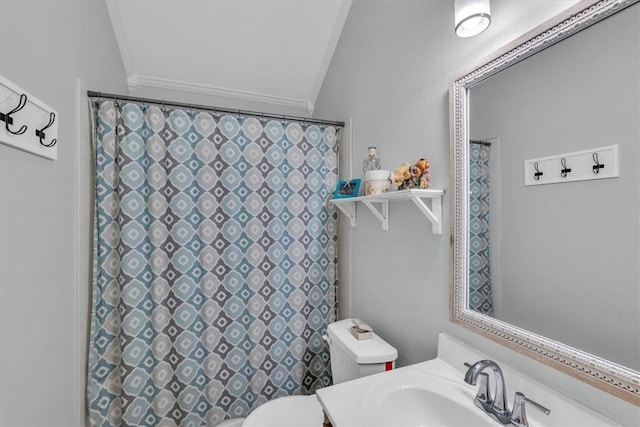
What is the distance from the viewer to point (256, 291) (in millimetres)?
1771

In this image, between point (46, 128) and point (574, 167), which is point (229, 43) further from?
point (574, 167)

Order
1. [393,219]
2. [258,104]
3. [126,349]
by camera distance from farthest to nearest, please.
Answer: [258,104] → [126,349] → [393,219]

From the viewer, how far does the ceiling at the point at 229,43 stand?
1.85m

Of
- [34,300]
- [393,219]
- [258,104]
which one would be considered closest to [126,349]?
[34,300]

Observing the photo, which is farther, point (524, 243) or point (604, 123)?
point (524, 243)

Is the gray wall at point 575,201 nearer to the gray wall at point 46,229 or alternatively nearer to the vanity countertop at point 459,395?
the vanity countertop at point 459,395

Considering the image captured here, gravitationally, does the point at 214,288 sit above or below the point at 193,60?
below

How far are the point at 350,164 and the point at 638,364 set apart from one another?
1.49 meters

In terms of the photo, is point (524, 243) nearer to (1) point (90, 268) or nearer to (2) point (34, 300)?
(2) point (34, 300)

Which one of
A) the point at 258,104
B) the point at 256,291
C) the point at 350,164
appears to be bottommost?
the point at 256,291

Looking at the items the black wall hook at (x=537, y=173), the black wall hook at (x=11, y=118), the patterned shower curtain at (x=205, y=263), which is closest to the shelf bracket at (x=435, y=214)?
the black wall hook at (x=537, y=173)

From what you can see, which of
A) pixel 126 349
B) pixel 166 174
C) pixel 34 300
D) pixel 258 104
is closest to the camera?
pixel 34 300

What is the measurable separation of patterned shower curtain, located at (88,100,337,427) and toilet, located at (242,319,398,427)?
430 mm

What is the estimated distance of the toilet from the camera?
1231 millimetres
